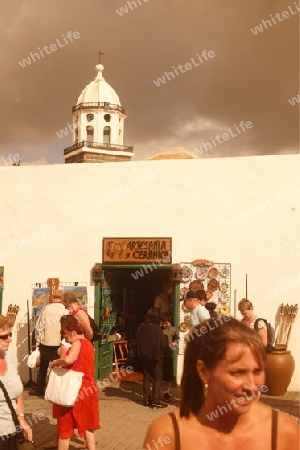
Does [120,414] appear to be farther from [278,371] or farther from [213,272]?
[213,272]

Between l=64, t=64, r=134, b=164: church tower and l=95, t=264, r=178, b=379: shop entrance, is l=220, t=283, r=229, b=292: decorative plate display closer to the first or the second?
l=95, t=264, r=178, b=379: shop entrance

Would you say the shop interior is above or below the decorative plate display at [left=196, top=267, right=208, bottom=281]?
below

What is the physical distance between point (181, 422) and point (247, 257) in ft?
29.6

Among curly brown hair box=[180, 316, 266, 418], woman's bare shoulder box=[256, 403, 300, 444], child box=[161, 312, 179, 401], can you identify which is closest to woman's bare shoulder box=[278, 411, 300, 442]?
woman's bare shoulder box=[256, 403, 300, 444]

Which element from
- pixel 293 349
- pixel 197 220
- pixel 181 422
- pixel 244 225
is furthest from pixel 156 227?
pixel 181 422

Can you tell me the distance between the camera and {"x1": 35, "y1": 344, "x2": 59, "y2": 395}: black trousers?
10258 mm

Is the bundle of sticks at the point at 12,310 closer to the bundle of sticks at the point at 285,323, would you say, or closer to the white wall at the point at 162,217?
the white wall at the point at 162,217

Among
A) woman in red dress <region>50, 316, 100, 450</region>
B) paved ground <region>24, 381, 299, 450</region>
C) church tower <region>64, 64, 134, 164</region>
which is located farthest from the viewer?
church tower <region>64, 64, 134, 164</region>

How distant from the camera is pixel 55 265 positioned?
466 inches

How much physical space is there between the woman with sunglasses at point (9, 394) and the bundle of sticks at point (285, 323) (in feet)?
22.6

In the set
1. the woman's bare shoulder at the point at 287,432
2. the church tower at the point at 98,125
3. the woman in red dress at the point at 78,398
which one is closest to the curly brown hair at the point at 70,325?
the woman in red dress at the point at 78,398

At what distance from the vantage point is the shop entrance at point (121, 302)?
38.1 feet

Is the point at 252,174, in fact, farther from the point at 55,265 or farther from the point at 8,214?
the point at 8,214

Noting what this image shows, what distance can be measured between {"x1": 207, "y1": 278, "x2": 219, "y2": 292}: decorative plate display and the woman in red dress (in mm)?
5095
